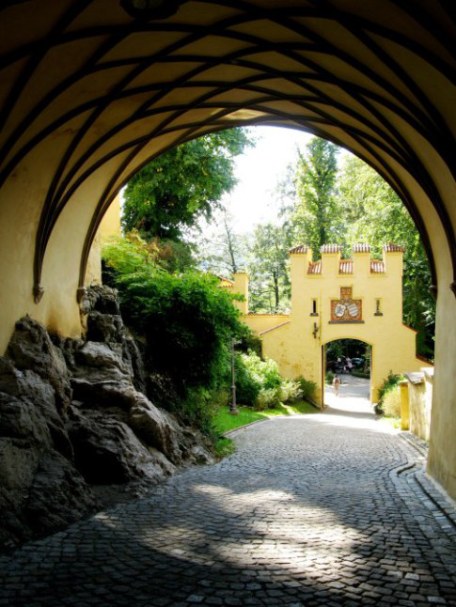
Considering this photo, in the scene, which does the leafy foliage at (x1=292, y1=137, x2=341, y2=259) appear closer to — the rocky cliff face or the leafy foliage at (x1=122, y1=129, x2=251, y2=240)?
the leafy foliage at (x1=122, y1=129, x2=251, y2=240)

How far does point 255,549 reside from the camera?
475 centimetres

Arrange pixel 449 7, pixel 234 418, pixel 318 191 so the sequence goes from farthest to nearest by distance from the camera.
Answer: pixel 318 191, pixel 234 418, pixel 449 7

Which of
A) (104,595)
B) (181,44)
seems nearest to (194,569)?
(104,595)

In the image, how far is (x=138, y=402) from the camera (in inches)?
341

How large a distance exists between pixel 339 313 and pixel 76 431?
71.0ft

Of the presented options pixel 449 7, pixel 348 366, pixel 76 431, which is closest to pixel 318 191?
pixel 348 366

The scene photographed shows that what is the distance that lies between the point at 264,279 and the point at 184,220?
21881 millimetres

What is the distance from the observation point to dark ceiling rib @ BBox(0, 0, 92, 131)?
17.4 feet

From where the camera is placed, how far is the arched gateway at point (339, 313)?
1043 inches

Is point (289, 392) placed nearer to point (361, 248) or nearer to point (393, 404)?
point (393, 404)

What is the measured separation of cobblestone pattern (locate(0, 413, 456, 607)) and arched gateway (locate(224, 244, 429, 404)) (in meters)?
18.9

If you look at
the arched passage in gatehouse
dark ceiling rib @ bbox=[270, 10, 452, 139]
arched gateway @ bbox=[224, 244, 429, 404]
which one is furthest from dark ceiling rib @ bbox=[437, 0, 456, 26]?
the arched passage in gatehouse

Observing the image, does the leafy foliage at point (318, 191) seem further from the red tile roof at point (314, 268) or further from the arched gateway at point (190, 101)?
the arched gateway at point (190, 101)

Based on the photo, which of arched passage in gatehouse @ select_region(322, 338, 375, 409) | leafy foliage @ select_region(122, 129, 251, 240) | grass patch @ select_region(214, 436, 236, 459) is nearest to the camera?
grass patch @ select_region(214, 436, 236, 459)
